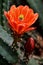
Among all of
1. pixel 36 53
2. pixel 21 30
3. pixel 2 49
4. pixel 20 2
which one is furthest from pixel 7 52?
pixel 20 2

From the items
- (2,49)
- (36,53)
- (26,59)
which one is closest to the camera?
(2,49)

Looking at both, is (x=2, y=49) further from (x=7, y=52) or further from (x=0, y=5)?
(x=0, y=5)

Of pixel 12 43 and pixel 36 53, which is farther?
pixel 36 53

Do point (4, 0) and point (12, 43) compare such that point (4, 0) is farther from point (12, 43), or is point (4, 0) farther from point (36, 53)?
point (36, 53)

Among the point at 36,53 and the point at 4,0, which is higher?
the point at 4,0

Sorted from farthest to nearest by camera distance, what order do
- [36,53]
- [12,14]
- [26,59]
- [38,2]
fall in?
[38,2], [36,53], [26,59], [12,14]

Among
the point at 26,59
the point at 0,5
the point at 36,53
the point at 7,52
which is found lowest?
the point at 36,53
